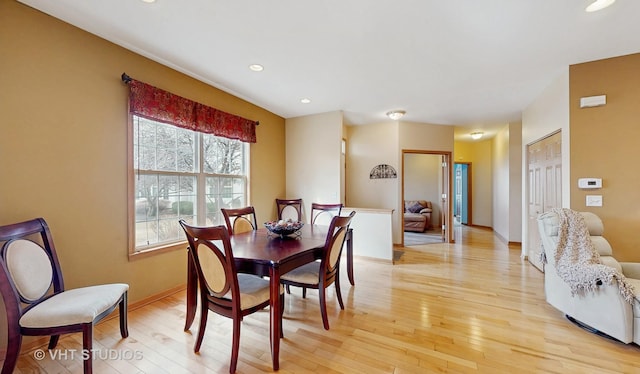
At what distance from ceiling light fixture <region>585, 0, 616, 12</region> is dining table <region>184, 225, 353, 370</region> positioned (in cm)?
274

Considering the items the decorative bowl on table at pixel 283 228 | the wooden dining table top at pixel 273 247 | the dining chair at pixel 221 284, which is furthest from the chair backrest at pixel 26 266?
the decorative bowl on table at pixel 283 228

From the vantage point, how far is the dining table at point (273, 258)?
168cm

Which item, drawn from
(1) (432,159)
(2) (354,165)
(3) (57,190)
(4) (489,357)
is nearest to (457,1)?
(4) (489,357)

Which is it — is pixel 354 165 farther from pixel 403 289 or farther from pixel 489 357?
pixel 489 357

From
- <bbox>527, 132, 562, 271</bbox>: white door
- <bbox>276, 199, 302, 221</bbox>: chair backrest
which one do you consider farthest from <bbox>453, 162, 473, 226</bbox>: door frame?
<bbox>276, 199, 302, 221</bbox>: chair backrest

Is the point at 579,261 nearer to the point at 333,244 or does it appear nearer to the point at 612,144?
the point at 612,144

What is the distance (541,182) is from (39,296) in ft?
18.2

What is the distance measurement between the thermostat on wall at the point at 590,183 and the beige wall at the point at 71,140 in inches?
184

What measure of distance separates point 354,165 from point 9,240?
16.0 ft

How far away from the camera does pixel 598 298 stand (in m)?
2.01

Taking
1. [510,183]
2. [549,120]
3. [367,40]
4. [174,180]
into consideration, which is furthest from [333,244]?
[510,183]

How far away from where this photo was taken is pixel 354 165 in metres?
5.51

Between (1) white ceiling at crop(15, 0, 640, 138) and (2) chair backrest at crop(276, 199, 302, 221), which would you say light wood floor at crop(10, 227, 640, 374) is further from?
(1) white ceiling at crop(15, 0, 640, 138)

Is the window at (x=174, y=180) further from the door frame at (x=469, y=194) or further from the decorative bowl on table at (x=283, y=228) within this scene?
the door frame at (x=469, y=194)
